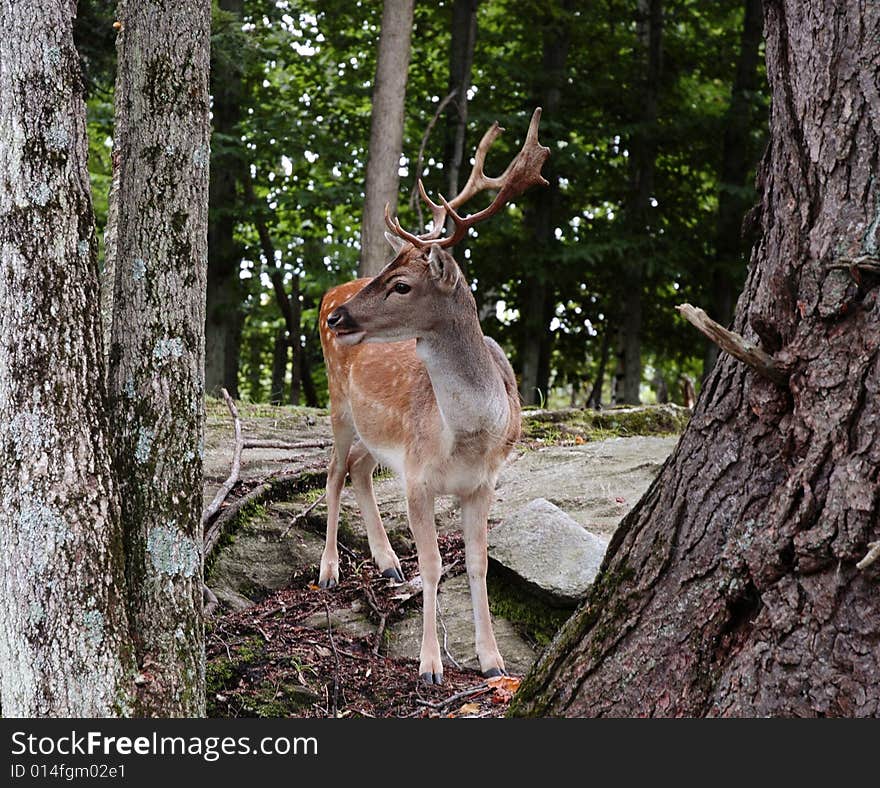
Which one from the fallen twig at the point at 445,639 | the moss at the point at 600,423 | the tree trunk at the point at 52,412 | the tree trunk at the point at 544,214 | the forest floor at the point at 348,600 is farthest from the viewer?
the tree trunk at the point at 544,214

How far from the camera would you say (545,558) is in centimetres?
614

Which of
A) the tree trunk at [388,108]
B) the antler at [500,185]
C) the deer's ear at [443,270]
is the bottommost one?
the deer's ear at [443,270]

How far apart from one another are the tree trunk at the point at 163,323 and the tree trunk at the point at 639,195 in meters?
11.3

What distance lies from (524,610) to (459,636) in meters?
0.42

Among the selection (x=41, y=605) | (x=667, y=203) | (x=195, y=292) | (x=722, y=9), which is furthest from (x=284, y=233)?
(x=41, y=605)

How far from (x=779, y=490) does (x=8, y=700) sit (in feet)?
8.69

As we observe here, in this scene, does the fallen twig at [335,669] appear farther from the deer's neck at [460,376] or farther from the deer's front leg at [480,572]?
the deer's neck at [460,376]

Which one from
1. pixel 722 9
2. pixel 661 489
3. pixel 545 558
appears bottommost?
pixel 545 558

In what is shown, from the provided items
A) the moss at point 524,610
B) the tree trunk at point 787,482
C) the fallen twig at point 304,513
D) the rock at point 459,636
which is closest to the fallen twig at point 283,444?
the fallen twig at point 304,513

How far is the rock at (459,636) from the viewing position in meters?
5.80

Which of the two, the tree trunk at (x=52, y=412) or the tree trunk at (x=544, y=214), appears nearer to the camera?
the tree trunk at (x=52, y=412)

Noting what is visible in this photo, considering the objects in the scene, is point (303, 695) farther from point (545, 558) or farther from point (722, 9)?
point (722, 9)

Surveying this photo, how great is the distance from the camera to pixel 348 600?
6.27 m

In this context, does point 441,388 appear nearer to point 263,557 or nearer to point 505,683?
point 505,683
